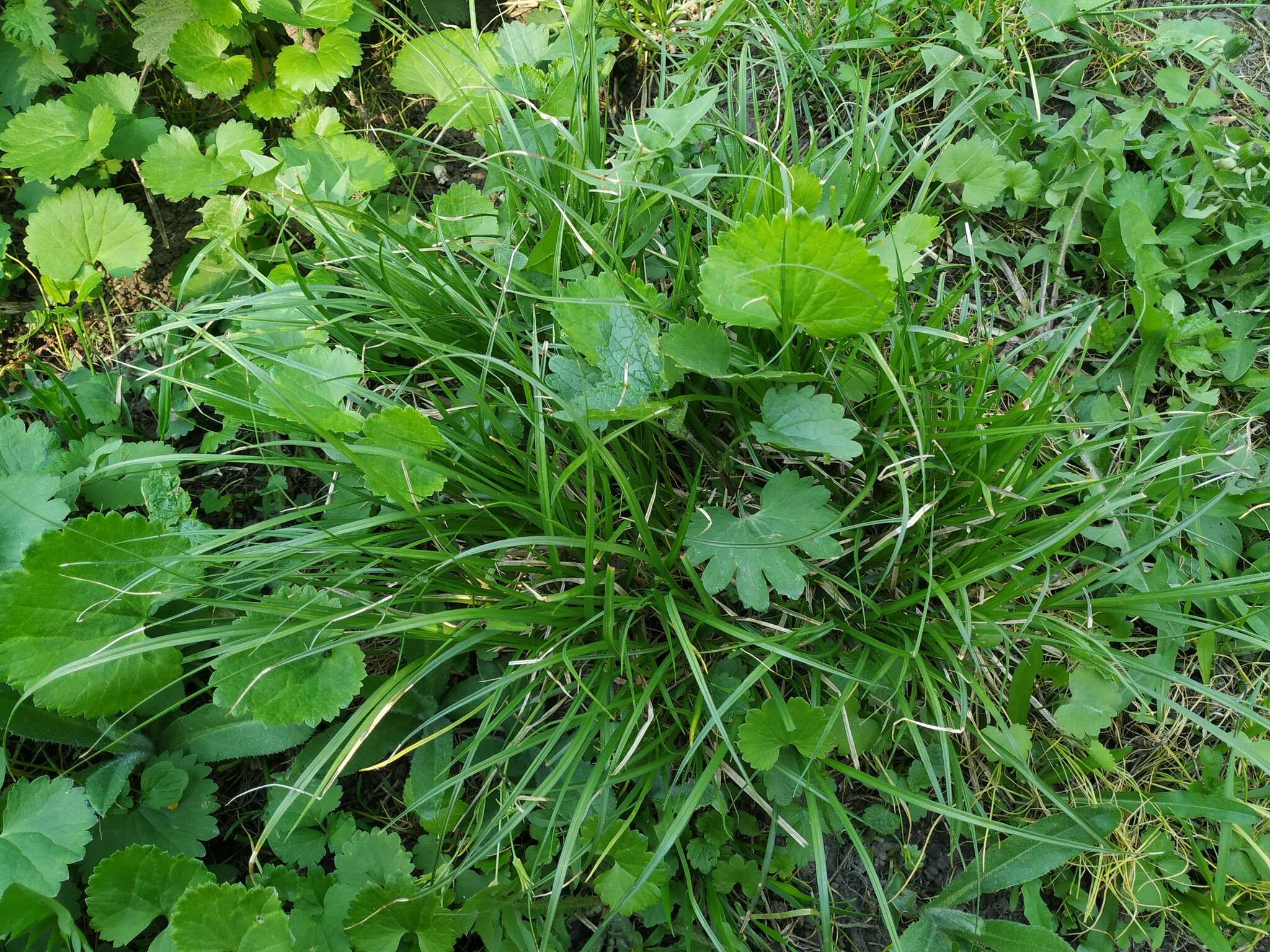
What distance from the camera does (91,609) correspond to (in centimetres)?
138

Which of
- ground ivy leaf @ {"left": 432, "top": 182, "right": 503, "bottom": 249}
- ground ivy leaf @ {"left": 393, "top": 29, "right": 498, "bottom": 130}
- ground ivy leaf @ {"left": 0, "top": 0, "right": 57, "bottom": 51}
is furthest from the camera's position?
ground ivy leaf @ {"left": 0, "top": 0, "right": 57, "bottom": 51}

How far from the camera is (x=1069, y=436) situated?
1701mm

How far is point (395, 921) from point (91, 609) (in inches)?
28.9

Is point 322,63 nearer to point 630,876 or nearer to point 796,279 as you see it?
A: point 796,279

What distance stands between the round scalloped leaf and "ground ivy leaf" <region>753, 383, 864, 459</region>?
159 centimetres

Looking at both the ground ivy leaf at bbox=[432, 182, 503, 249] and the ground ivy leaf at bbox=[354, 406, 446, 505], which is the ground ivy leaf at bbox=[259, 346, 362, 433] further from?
the ground ivy leaf at bbox=[432, 182, 503, 249]

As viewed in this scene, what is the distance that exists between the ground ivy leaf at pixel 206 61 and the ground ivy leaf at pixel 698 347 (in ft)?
4.70

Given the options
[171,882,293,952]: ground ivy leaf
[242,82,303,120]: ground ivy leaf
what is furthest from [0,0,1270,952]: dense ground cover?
[242,82,303,120]: ground ivy leaf

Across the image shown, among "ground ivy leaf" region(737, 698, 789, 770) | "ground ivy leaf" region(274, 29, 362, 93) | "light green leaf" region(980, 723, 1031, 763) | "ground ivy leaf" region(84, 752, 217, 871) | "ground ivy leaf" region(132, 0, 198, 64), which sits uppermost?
"ground ivy leaf" region(132, 0, 198, 64)

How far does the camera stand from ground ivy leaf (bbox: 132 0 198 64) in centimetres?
205

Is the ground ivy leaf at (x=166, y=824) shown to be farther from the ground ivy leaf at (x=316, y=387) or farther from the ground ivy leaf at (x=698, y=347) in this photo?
the ground ivy leaf at (x=698, y=347)

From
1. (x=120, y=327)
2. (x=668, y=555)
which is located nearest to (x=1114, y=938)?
(x=668, y=555)

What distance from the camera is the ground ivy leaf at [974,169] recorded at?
175 centimetres

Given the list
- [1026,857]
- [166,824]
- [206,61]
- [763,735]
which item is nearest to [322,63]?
[206,61]
